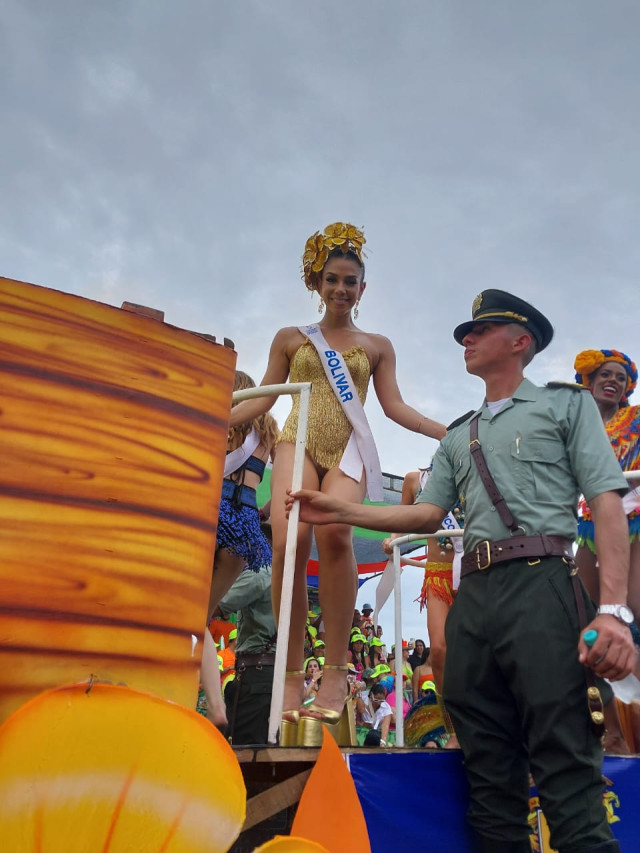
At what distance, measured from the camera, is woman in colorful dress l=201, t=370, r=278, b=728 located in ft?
12.0

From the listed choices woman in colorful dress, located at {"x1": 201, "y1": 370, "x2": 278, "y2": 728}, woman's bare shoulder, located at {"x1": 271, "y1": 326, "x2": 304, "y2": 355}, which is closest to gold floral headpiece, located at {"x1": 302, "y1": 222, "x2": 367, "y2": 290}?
woman's bare shoulder, located at {"x1": 271, "y1": 326, "x2": 304, "y2": 355}

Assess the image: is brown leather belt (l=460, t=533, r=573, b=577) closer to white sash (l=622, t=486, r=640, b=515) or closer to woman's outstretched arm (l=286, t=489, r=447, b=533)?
woman's outstretched arm (l=286, t=489, r=447, b=533)

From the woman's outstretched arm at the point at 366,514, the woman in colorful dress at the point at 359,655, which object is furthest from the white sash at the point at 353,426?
the woman in colorful dress at the point at 359,655

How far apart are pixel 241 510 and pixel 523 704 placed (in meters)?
1.95

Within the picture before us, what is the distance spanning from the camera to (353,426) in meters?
3.35

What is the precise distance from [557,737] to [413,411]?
1.78 meters

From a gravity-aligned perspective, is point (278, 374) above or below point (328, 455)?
above

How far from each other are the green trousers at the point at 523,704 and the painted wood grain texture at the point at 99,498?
923mm

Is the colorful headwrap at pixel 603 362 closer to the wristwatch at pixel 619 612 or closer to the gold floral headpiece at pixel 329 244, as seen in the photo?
the gold floral headpiece at pixel 329 244

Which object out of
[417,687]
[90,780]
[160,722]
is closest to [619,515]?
[160,722]

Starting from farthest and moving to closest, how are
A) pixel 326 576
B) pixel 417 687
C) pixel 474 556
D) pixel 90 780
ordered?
pixel 417 687, pixel 326 576, pixel 474 556, pixel 90 780

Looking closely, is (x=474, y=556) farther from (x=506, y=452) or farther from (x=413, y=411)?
(x=413, y=411)

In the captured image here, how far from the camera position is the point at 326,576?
3150 millimetres

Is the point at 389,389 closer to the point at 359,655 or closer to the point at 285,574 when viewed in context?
the point at 285,574
